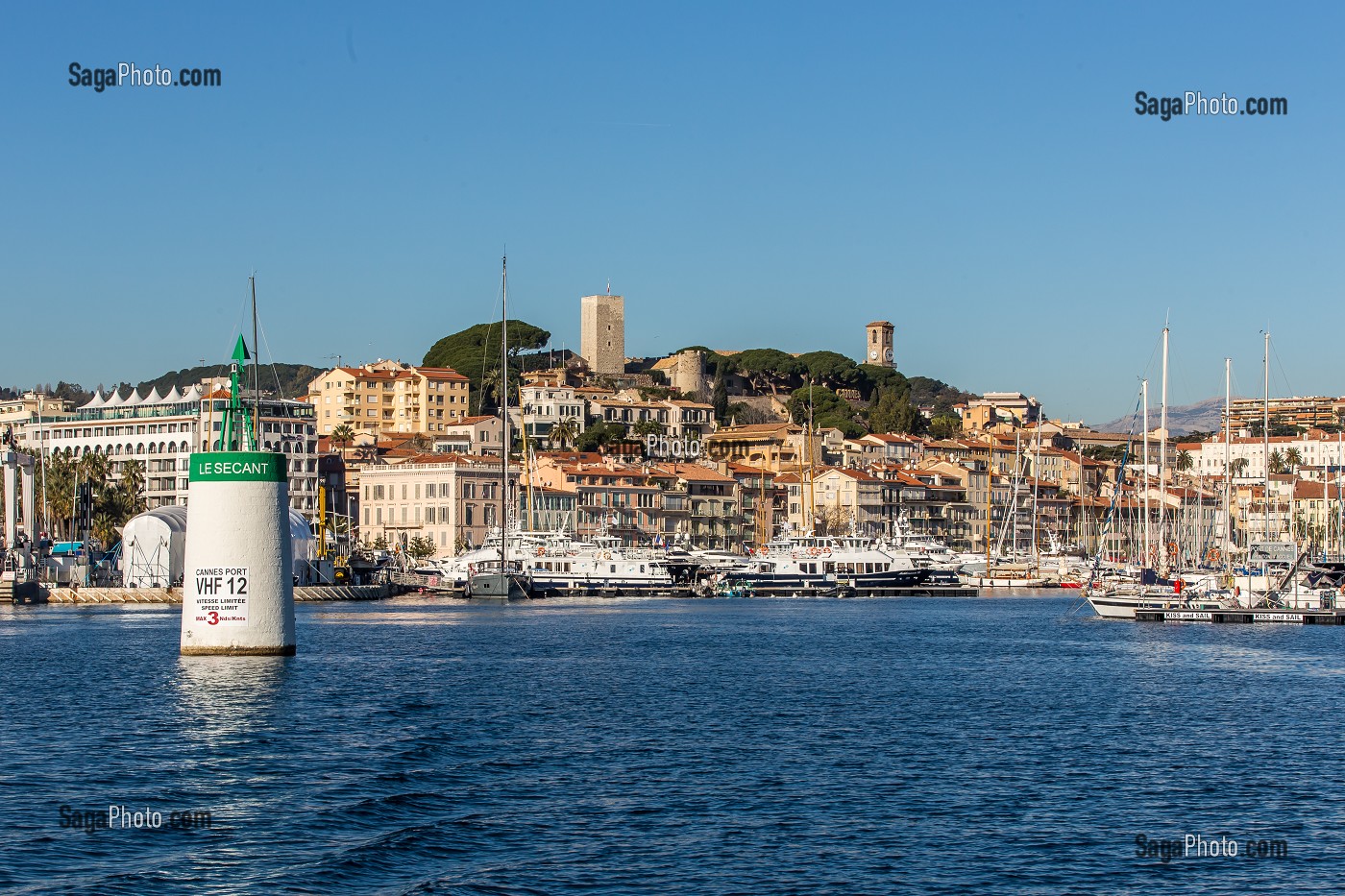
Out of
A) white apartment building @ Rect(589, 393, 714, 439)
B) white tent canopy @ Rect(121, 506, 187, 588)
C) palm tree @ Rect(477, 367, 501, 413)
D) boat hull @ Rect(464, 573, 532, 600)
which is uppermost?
palm tree @ Rect(477, 367, 501, 413)

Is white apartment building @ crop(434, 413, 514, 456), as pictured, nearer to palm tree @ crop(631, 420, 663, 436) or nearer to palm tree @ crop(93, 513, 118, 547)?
palm tree @ crop(631, 420, 663, 436)

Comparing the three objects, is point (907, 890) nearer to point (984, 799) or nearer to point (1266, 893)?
point (1266, 893)

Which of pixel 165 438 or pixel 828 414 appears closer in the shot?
pixel 165 438

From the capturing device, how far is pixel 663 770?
28.2 metres

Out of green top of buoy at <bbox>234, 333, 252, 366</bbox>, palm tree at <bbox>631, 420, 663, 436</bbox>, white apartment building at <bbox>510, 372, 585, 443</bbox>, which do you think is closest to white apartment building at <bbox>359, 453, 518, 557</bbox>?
white apartment building at <bbox>510, 372, 585, 443</bbox>

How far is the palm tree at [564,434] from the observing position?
164m

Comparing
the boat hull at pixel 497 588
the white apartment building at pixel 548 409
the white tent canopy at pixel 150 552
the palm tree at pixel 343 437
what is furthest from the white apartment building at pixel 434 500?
the white tent canopy at pixel 150 552

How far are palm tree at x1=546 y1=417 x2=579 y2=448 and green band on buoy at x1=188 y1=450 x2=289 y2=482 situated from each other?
126 m

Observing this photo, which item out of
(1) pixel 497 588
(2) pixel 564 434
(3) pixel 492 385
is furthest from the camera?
(3) pixel 492 385

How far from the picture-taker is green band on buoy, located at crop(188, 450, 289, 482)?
36.9 metres

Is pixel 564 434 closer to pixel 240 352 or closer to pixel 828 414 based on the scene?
pixel 828 414

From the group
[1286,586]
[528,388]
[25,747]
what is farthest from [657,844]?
[528,388]

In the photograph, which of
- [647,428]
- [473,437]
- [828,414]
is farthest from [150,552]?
[828,414]

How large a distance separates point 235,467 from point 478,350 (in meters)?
151
